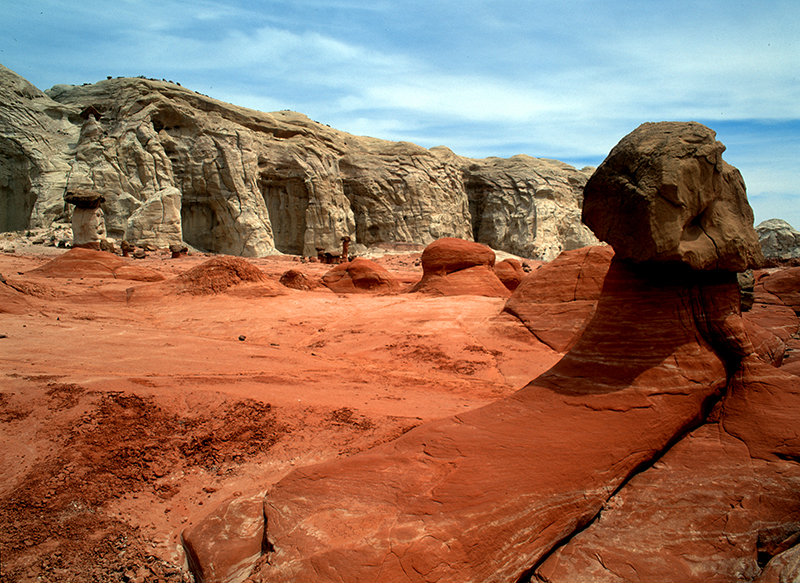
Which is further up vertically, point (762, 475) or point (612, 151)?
point (612, 151)

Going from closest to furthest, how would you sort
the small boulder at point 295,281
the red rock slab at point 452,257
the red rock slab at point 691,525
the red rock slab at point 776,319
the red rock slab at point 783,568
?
the red rock slab at point 783,568
the red rock slab at point 691,525
the red rock slab at point 776,319
the red rock slab at point 452,257
the small boulder at point 295,281

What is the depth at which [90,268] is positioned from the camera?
12.4 metres

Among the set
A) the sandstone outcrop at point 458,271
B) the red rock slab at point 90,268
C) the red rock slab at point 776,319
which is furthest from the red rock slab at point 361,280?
the red rock slab at point 776,319

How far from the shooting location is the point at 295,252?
115 ft

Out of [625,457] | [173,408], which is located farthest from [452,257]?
[625,457]

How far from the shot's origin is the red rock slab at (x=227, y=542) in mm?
2494

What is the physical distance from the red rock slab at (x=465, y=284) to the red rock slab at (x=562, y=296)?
2.86m

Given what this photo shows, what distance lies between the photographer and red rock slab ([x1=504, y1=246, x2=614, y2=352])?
7.59 metres

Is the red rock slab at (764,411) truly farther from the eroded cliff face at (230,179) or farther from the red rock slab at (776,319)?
the eroded cliff face at (230,179)

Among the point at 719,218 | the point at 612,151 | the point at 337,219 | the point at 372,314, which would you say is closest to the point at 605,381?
the point at 719,218

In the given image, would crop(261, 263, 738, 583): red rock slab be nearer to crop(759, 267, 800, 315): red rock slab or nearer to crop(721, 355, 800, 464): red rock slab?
crop(721, 355, 800, 464): red rock slab

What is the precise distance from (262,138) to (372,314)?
27.4m

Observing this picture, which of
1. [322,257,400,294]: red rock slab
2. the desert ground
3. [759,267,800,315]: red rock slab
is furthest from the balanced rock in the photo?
[759,267,800,315]: red rock slab

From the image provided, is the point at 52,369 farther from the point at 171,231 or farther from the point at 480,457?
the point at 171,231
